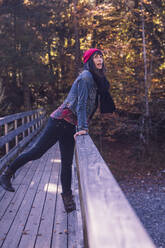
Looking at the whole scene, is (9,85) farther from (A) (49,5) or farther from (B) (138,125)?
(B) (138,125)

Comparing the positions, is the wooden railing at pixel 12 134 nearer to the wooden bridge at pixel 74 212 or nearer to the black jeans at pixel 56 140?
the wooden bridge at pixel 74 212

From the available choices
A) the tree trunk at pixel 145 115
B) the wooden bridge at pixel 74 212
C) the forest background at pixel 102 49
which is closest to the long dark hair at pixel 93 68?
the wooden bridge at pixel 74 212

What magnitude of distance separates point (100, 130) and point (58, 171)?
978 centimetres

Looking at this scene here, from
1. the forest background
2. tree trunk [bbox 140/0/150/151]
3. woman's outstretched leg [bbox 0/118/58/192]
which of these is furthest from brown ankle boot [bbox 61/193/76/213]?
tree trunk [bbox 140/0/150/151]

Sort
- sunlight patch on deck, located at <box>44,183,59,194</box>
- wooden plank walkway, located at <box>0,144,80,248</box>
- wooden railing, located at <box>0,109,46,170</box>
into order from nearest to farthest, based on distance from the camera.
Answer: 1. wooden plank walkway, located at <box>0,144,80,248</box>
2. sunlight patch on deck, located at <box>44,183,59,194</box>
3. wooden railing, located at <box>0,109,46,170</box>

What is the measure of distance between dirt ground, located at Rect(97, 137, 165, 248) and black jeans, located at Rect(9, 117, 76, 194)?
6.38 metres

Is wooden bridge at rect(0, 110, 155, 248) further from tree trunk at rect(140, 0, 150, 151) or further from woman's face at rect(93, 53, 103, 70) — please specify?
tree trunk at rect(140, 0, 150, 151)

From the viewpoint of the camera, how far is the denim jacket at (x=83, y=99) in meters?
2.76

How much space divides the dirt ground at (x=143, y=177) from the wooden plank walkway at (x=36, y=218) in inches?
219

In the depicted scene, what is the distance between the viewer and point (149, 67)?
49.9ft

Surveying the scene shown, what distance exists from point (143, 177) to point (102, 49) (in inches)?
247

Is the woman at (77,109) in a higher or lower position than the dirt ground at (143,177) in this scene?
higher

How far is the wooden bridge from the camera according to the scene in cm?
64

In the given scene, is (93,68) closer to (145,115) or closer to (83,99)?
(83,99)
